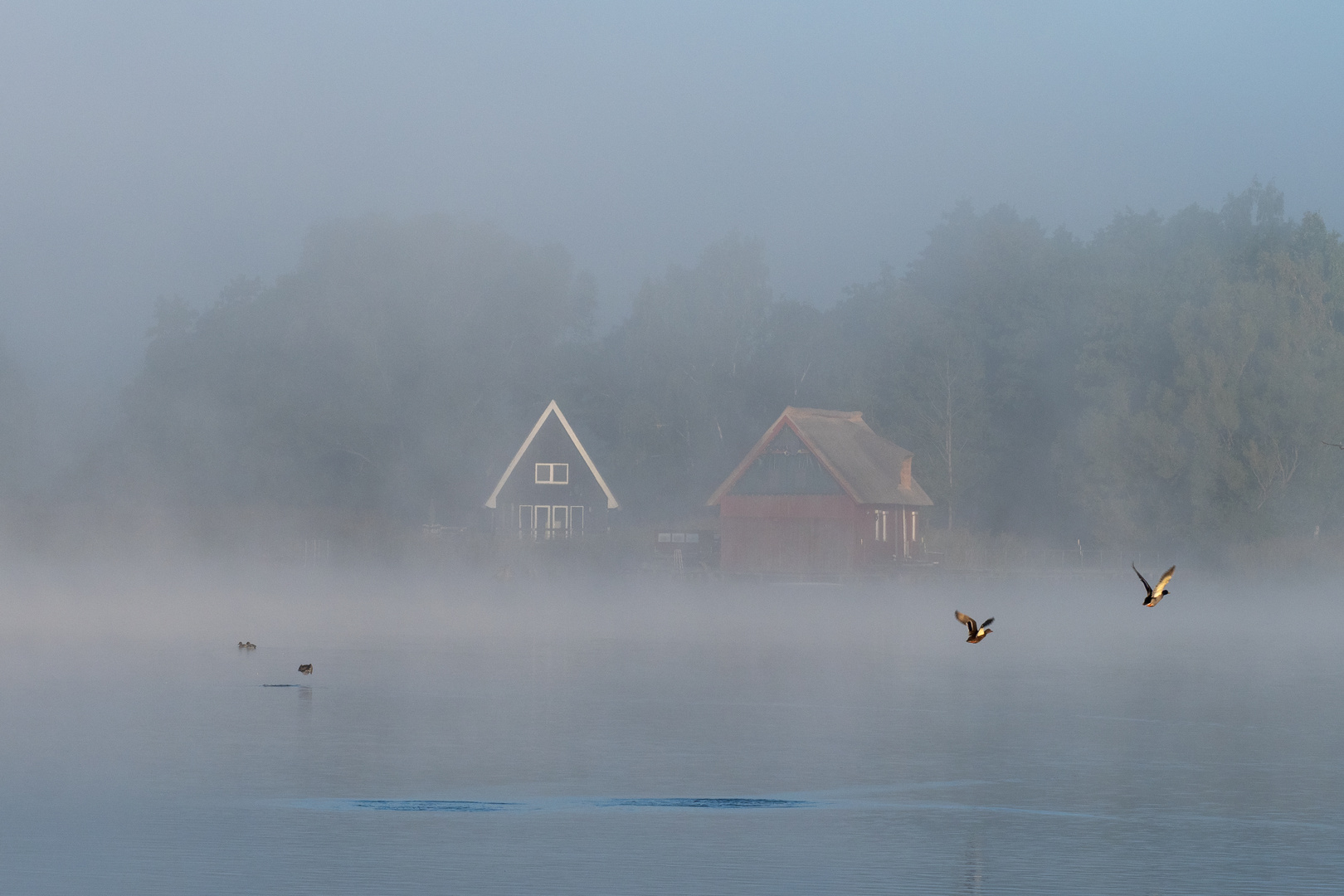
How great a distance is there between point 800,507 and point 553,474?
1665cm

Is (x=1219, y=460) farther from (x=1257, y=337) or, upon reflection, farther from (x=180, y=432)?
(x=180, y=432)

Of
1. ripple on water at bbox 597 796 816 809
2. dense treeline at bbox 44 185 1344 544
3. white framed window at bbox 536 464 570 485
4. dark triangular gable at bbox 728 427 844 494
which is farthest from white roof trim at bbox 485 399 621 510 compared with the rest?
ripple on water at bbox 597 796 816 809

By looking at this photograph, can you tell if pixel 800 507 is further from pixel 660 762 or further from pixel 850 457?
pixel 660 762

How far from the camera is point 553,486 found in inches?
3401

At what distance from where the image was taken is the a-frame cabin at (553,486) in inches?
3391

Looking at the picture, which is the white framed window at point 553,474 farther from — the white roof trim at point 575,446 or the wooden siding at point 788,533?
the wooden siding at point 788,533

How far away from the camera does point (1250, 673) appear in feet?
115

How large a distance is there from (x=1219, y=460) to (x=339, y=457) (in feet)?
168

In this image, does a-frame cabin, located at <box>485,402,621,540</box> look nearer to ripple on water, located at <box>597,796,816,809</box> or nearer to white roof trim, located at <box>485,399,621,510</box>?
white roof trim, located at <box>485,399,621,510</box>

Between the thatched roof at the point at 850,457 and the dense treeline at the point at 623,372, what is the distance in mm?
12069

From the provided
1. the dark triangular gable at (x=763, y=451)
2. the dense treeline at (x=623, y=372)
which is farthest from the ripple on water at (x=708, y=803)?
the dense treeline at (x=623, y=372)

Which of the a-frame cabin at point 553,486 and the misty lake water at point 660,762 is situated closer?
the misty lake water at point 660,762

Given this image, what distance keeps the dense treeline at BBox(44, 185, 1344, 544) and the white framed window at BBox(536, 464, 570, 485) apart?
1037cm

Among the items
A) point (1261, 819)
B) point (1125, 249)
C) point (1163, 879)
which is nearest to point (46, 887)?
point (1163, 879)
